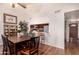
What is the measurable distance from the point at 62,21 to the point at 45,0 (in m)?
0.46

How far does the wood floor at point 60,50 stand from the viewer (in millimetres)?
1827

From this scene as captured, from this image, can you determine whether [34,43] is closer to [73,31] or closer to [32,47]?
[32,47]

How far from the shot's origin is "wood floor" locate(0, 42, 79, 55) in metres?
1.83

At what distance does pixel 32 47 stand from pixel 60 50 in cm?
48

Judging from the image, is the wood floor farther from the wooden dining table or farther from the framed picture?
the framed picture

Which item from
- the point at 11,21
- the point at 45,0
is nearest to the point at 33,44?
the point at 11,21

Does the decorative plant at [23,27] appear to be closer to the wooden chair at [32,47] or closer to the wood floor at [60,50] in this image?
the wooden chair at [32,47]

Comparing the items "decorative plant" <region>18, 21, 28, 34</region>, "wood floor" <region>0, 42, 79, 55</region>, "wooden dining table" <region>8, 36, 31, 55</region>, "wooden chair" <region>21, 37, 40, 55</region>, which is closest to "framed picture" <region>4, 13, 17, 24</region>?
"decorative plant" <region>18, 21, 28, 34</region>

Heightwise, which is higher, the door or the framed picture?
the framed picture

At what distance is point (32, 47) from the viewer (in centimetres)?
186

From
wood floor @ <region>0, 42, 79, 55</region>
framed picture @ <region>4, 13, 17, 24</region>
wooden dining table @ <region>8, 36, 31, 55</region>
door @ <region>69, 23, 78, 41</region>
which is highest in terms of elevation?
framed picture @ <region>4, 13, 17, 24</region>

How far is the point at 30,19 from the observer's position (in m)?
1.83

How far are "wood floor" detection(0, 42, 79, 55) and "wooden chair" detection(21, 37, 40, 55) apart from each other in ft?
0.30
